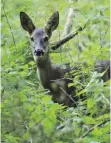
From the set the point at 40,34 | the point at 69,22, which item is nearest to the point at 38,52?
the point at 40,34

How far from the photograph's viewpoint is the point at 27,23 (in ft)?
24.3

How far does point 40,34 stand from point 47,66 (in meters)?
0.44

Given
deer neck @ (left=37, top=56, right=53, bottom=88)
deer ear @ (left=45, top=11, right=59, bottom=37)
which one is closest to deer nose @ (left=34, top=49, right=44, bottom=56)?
deer neck @ (left=37, top=56, right=53, bottom=88)

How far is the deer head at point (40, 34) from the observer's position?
6848 millimetres

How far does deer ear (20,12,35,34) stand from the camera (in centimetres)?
735

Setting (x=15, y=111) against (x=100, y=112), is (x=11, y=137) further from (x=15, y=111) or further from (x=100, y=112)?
(x=100, y=112)

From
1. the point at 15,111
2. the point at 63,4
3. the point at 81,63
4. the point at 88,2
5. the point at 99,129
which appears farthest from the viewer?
the point at 88,2

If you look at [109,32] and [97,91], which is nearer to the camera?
[97,91]

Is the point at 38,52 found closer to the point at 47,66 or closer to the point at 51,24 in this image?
the point at 47,66

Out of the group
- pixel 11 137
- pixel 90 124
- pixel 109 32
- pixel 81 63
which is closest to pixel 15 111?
pixel 11 137

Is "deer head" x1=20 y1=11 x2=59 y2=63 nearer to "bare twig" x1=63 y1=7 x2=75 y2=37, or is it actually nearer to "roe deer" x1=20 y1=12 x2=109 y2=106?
A: "roe deer" x1=20 y1=12 x2=109 y2=106

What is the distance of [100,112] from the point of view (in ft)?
14.4

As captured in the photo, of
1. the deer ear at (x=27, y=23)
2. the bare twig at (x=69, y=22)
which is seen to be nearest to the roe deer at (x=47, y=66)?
the deer ear at (x=27, y=23)

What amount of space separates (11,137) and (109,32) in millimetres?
3919
